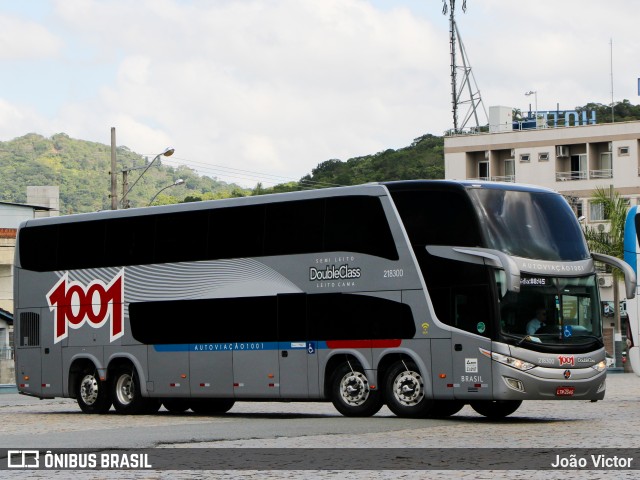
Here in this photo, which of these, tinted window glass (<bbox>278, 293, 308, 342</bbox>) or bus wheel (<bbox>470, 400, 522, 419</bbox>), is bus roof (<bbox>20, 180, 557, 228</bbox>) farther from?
bus wheel (<bbox>470, 400, 522, 419</bbox>)

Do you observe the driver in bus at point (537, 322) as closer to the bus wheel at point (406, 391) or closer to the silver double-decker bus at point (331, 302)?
the silver double-decker bus at point (331, 302)

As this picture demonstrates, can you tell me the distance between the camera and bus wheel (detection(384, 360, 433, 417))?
24.4 m

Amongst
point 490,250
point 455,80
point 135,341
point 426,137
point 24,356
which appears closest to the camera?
point 490,250

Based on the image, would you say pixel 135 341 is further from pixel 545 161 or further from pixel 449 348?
pixel 545 161

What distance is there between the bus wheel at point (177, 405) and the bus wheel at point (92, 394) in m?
1.28

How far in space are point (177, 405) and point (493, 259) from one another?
32.5 feet

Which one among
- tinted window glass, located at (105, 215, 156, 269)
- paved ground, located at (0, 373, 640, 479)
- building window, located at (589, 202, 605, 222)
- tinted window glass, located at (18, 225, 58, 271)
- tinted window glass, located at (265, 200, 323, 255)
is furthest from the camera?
building window, located at (589, 202, 605, 222)

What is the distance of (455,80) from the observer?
86.1m

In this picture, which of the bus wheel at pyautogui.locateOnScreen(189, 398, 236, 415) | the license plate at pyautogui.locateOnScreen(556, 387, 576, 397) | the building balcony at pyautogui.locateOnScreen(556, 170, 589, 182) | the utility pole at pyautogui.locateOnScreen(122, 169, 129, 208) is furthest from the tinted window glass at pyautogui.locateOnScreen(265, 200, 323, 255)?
the building balcony at pyautogui.locateOnScreen(556, 170, 589, 182)

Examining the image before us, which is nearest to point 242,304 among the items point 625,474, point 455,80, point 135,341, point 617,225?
point 135,341

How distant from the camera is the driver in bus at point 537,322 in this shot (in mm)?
23484

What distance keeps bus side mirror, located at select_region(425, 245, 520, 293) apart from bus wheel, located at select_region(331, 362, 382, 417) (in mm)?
3069

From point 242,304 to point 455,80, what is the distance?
60.9m

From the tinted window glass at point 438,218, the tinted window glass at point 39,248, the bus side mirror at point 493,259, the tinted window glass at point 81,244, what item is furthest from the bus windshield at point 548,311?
the tinted window glass at point 39,248
